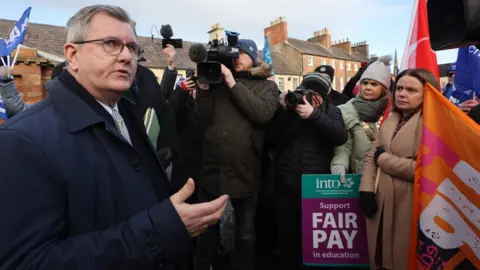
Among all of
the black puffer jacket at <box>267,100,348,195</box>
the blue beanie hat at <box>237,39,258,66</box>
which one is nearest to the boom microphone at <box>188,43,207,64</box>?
the blue beanie hat at <box>237,39,258,66</box>

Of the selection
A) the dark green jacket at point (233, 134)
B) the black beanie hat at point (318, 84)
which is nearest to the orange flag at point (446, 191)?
the black beanie hat at point (318, 84)

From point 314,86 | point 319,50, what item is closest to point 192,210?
point 314,86

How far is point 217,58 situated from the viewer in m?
3.03

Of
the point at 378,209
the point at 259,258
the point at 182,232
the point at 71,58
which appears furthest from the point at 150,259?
the point at 259,258

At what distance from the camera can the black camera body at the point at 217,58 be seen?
288cm

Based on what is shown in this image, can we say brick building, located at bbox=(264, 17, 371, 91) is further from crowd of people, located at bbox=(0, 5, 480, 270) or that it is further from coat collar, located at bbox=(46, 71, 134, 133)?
coat collar, located at bbox=(46, 71, 134, 133)

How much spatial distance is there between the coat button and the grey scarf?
261cm

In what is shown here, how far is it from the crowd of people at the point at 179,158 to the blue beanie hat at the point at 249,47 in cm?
1

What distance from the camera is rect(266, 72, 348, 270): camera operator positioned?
3027 millimetres

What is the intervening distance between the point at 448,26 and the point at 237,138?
1809 mm

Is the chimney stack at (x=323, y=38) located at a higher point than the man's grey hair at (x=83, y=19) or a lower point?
higher

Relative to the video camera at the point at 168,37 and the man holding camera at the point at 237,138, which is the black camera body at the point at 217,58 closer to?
the man holding camera at the point at 237,138

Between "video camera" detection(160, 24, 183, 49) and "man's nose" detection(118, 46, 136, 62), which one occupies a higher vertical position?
"video camera" detection(160, 24, 183, 49)

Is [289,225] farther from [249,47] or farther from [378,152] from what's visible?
[249,47]
